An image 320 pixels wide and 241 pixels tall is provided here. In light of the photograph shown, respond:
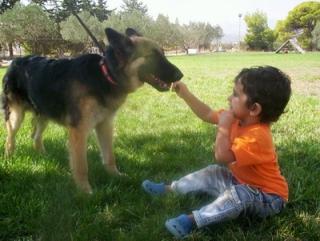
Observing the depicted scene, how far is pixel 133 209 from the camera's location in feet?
11.5

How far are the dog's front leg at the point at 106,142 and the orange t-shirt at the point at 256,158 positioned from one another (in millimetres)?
1618

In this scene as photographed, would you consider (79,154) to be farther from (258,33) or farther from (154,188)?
(258,33)

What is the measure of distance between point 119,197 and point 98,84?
3.87 feet

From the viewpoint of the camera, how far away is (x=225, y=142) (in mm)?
3268

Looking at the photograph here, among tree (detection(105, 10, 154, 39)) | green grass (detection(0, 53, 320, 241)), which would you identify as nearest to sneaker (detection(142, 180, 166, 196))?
green grass (detection(0, 53, 320, 241))

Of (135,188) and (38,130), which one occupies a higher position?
(38,130)

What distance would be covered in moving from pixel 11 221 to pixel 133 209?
99 cm

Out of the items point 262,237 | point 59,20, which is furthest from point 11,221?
point 59,20

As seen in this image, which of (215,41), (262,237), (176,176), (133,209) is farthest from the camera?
(215,41)

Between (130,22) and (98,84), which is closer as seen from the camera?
(98,84)

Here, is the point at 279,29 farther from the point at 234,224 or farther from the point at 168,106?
A: the point at 234,224

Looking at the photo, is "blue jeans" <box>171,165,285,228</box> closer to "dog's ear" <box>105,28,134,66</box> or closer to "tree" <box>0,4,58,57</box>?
"dog's ear" <box>105,28,134,66</box>

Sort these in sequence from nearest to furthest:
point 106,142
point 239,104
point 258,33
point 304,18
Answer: point 239,104, point 106,142, point 304,18, point 258,33

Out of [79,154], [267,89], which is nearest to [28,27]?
[79,154]
